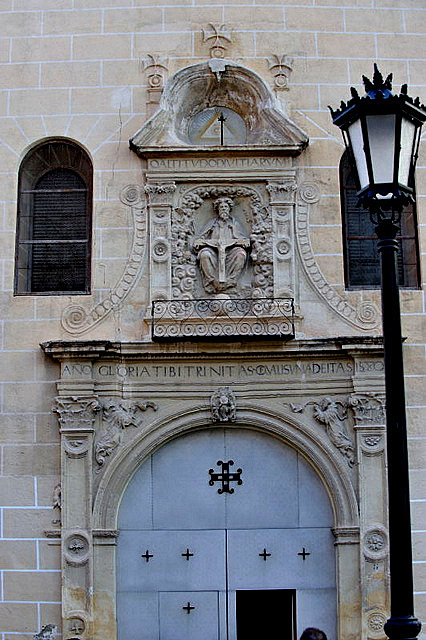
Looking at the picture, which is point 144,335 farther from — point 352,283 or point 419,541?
point 419,541

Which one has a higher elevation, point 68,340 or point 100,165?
point 100,165

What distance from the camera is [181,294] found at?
1268 cm

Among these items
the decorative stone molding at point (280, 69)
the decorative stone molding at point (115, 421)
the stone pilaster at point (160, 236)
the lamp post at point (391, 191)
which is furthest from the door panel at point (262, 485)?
the lamp post at point (391, 191)

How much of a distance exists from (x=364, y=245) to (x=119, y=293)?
3293mm

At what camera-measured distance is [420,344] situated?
12.7m

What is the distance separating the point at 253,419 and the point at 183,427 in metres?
0.87

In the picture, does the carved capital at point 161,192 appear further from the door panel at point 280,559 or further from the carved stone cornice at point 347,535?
the carved stone cornice at point 347,535

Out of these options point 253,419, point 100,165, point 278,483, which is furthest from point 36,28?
point 278,483

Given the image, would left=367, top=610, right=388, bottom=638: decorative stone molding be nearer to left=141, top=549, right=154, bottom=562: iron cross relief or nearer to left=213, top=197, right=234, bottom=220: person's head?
left=141, top=549, right=154, bottom=562: iron cross relief

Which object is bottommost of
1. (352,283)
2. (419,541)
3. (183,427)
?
(419,541)

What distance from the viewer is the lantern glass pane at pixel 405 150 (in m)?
7.07

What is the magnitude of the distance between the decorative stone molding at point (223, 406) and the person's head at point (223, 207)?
2274 mm

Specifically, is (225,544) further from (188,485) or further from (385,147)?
(385,147)

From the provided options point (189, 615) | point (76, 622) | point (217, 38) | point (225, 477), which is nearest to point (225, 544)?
point (225, 477)
